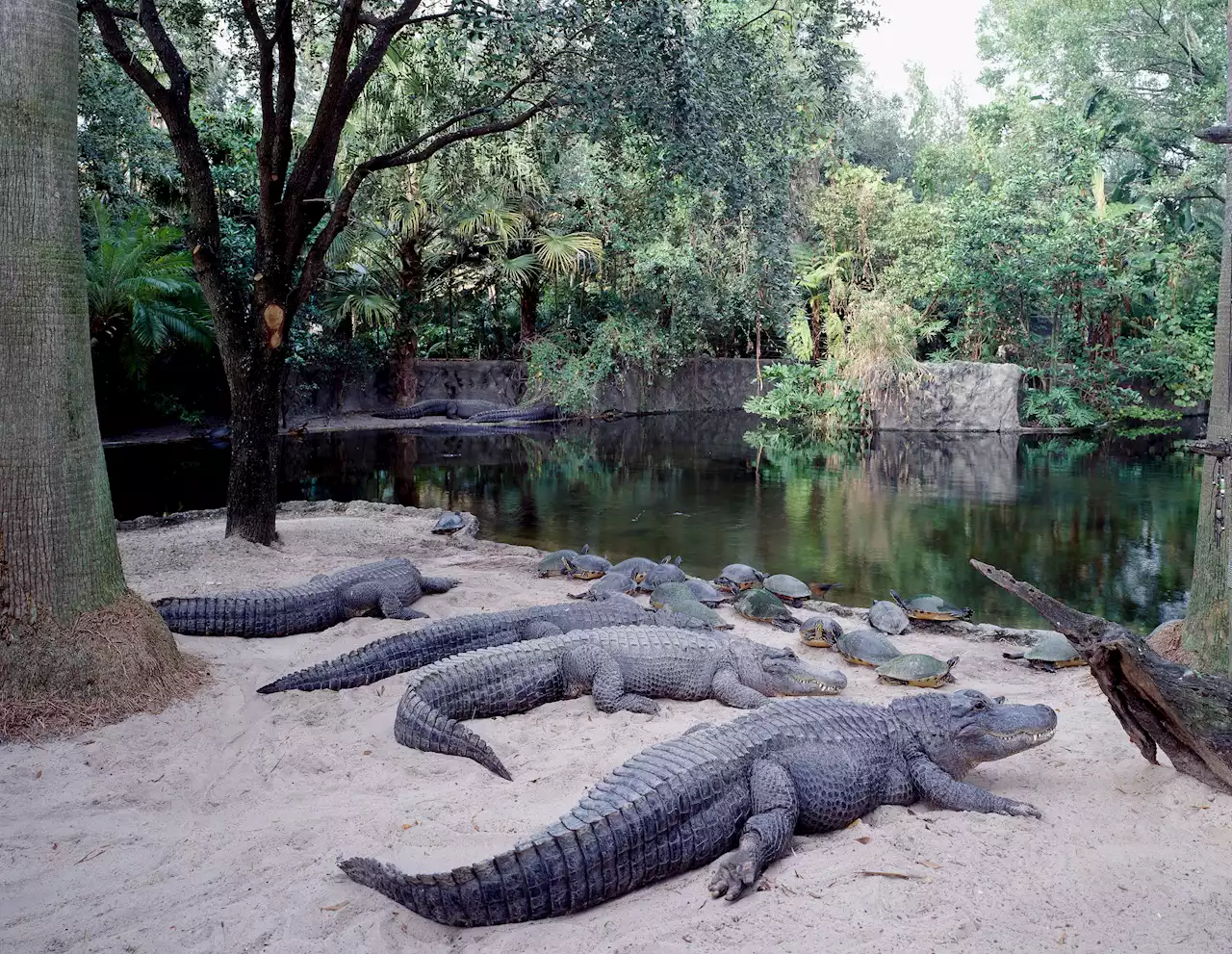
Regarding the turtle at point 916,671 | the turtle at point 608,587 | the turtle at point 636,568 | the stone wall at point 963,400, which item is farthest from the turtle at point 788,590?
the stone wall at point 963,400

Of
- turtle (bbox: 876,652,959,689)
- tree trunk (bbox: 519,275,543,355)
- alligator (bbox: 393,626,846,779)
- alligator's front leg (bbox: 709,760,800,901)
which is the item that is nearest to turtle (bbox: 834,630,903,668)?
turtle (bbox: 876,652,959,689)

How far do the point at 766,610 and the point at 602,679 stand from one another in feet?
7.62

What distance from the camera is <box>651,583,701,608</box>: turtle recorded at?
6.90 meters

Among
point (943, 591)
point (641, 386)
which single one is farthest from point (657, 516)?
point (641, 386)

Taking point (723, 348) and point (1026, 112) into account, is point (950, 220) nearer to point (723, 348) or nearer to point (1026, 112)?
point (1026, 112)

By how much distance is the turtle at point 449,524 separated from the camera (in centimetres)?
1004

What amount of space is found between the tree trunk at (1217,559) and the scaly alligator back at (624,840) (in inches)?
90.5

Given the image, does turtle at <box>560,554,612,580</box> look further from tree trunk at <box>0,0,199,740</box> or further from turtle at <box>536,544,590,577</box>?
tree trunk at <box>0,0,199,740</box>

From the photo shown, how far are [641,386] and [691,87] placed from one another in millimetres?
17618

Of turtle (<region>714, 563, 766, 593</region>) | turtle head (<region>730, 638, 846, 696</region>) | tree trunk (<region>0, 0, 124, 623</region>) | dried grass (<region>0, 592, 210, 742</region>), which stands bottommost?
turtle (<region>714, 563, 766, 593</region>)

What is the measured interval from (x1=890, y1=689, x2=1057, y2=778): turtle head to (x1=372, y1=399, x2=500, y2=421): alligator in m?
20.6

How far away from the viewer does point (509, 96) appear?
8711 mm

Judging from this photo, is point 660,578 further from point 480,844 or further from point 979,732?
point 480,844

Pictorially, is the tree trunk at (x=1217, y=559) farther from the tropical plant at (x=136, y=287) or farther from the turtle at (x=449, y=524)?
the tropical plant at (x=136, y=287)
